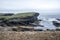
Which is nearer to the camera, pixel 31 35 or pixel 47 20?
pixel 31 35

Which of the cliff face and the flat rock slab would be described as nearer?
the flat rock slab

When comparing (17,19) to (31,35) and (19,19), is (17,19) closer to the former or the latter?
(19,19)

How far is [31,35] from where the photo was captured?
304cm

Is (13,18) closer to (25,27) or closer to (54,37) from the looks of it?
(25,27)

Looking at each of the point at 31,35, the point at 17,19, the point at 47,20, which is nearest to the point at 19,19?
the point at 17,19

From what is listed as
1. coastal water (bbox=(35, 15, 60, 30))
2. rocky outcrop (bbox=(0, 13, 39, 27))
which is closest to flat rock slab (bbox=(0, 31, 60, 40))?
coastal water (bbox=(35, 15, 60, 30))

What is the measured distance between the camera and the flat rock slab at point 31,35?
2979 mm

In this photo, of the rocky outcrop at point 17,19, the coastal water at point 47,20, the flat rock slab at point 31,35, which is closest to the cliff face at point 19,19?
the rocky outcrop at point 17,19

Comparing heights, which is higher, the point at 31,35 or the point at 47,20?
the point at 47,20

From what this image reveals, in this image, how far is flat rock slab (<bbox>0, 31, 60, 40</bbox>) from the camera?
2.98m

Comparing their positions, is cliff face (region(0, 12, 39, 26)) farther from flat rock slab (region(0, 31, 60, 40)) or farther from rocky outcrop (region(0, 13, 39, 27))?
flat rock slab (region(0, 31, 60, 40))

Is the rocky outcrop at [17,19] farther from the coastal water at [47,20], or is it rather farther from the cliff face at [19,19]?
the coastal water at [47,20]

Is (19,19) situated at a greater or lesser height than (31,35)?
greater

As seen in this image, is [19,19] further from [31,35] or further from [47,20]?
[47,20]
